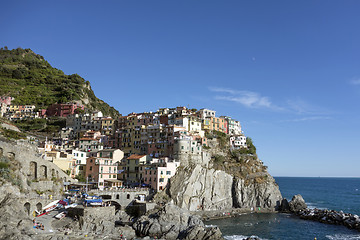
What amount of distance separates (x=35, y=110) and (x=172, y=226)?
285 ft

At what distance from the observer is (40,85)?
14400cm

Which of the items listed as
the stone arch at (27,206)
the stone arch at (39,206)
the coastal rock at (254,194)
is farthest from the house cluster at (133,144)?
the stone arch at (27,206)

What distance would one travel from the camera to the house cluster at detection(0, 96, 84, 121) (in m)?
113

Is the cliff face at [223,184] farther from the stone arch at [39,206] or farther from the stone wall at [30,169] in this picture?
the stone arch at [39,206]

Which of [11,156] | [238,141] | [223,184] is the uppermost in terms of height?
[238,141]

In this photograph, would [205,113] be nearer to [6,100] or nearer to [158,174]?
[158,174]

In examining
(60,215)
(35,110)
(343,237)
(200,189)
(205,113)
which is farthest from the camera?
(35,110)

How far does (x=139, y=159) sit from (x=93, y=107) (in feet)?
224

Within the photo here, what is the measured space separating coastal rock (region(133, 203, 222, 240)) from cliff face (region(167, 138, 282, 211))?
11921mm

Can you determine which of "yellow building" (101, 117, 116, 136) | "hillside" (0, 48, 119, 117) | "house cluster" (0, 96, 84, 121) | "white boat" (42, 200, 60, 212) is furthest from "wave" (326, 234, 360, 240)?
"hillside" (0, 48, 119, 117)

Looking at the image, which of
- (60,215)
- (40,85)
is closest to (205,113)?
(60,215)

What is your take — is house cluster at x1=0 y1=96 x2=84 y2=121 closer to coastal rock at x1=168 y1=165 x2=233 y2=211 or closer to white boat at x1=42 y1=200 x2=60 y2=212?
coastal rock at x1=168 y1=165 x2=233 y2=211

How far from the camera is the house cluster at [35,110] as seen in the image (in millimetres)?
113250

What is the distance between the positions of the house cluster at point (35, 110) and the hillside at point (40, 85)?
498 cm
